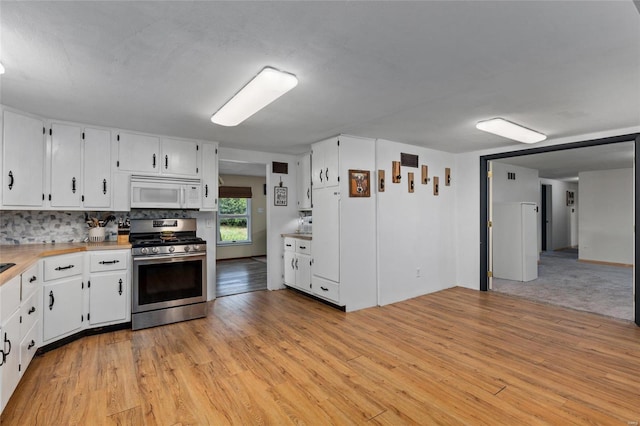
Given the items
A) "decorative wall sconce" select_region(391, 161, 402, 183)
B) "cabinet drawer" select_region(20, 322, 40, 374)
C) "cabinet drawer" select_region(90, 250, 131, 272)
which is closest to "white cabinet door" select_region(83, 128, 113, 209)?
"cabinet drawer" select_region(90, 250, 131, 272)

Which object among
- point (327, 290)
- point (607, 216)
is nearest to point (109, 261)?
point (327, 290)

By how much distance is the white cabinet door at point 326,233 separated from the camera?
163 inches

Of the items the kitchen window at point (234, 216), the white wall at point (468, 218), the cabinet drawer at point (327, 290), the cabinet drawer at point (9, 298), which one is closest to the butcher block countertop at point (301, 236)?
the cabinet drawer at point (327, 290)

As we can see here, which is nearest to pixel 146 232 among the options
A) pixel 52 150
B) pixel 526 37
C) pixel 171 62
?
pixel 52 150

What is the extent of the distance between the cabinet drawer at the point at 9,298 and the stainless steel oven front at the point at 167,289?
133cm

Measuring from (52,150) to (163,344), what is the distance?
2.36 m

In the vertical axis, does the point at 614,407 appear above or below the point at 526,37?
below

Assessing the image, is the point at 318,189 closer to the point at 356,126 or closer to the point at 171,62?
the point at 356,126

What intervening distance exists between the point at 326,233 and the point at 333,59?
2596 mm

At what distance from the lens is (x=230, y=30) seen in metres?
1.71

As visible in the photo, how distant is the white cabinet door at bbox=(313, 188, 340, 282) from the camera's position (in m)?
4.13

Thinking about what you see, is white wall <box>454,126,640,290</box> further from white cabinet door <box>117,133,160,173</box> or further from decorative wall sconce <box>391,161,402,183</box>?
white cabinet door <box>117,133,160,173</box>

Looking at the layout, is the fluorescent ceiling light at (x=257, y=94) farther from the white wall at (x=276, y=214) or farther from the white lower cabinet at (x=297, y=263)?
the white lower cabinet at (x=297, y=263)

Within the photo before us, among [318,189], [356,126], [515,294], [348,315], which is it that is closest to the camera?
[356,126]
